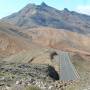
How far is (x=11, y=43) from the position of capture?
148375 millimetres

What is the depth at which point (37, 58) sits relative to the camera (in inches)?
3789

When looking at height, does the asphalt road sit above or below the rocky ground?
below

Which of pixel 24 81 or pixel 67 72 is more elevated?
pixel 24 81

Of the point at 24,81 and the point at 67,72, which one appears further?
the point at 67,72

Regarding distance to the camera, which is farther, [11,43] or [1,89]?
[11,43]

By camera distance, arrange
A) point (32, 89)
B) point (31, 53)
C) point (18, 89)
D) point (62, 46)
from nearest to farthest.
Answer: point (32, 89) → point (18, 89) → point (31, 53) → point (62, 46)

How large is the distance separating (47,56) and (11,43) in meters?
50.7

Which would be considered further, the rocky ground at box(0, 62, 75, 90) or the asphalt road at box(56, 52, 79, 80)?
the asphalt road at box(56, 52, 79, 80)

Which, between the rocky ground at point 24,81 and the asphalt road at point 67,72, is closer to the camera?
the rocky ground at point 24,81

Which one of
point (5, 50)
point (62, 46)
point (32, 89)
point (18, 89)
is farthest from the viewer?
point (62, 46)

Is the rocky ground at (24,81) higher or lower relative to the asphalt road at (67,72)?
higher

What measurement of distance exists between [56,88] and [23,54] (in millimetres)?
79883

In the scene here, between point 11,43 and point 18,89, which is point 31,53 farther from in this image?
point 18,89

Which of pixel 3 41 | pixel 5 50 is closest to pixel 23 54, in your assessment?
pixel 5 50
